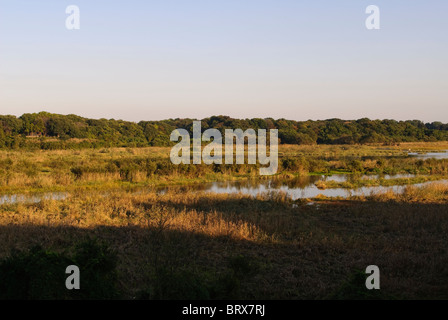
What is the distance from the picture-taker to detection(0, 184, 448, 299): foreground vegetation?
5430 millimetres

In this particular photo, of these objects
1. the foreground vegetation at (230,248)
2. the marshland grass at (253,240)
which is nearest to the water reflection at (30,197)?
the marshland grass at (253,240)

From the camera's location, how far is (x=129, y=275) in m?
6.94

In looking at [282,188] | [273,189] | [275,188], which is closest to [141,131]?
[275,188]

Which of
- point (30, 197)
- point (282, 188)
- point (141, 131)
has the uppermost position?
point (141, 131)

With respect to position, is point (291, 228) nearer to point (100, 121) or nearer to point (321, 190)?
point (321, 190)

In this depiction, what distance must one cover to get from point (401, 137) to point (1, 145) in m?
79.8

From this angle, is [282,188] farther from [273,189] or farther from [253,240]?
[253,240]

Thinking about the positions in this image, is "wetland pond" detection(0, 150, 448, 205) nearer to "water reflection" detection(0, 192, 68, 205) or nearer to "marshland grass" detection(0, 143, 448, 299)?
"water reflection" detection(0, 192, 68, 205)

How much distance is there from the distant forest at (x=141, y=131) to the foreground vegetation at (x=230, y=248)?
37966 millimetres

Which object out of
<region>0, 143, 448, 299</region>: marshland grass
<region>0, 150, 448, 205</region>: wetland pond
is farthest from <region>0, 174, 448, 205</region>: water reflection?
<region>0, 143, 448, 299</region>: marshland grass

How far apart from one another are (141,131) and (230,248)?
68863 millimetres

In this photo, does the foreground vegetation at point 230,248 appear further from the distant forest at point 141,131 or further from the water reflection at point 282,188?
the distant forest at point 141,131

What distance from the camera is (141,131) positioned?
247ft
